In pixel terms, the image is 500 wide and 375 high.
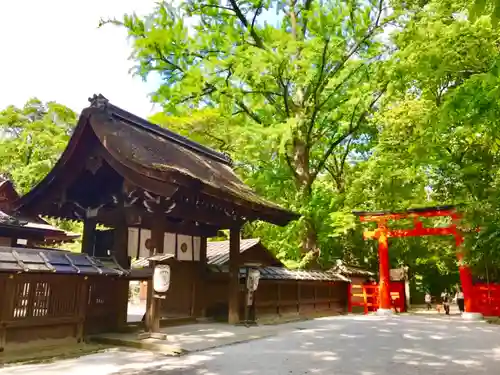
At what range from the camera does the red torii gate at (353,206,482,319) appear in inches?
680

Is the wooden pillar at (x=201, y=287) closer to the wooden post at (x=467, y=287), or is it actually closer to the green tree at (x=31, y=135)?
the wooden post at (x=467, y=287)

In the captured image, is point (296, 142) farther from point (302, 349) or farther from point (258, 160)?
point (302, 349)

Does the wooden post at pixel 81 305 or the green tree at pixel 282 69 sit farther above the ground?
the green tree at pixel 282 69

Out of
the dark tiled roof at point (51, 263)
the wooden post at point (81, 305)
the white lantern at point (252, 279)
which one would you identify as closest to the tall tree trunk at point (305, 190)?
the white lantern at point (252, 279)

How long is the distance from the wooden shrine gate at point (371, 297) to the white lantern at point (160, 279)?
499 inches

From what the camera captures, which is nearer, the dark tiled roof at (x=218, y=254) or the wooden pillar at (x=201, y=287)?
the wooden pillar at (x=201, y=287)

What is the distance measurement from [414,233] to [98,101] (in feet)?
50.4

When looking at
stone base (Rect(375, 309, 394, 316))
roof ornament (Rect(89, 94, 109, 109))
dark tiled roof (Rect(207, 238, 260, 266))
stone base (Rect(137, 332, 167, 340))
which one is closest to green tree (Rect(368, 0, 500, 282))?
stone base (Rect(375, 309, 394, 316))

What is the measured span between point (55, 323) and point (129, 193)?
3272 mm

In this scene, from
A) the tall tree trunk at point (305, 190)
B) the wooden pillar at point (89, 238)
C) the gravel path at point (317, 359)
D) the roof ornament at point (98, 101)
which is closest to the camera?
the gravel path at point (317, 359)

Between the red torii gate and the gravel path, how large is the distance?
745cm

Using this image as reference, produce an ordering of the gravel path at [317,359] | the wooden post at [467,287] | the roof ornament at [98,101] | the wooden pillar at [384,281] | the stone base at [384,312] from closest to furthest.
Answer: the gravel path at [317,359]
the roof ornament at [98,101]
the wooden post at [467,287]
the stone base at [384,312]
the wooden pillar at [384,281]

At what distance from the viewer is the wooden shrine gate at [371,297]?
20062 millimetres

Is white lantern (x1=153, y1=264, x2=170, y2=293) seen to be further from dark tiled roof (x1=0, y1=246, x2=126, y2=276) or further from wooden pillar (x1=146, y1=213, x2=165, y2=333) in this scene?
dark tiled roof (x1=0, y1=246, x2=126, y2=276)
